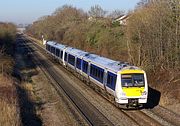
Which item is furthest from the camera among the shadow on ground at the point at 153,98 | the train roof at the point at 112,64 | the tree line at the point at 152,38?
the tree line at the point at 152,38

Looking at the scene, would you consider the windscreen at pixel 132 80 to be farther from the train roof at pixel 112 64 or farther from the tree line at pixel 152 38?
the tree line at pixel 152 38

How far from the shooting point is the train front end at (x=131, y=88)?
781 inches

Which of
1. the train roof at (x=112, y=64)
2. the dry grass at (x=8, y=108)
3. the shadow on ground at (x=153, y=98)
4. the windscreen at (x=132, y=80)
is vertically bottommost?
the shadow on ground at (x=153, y=98)

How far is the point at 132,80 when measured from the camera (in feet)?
66.1

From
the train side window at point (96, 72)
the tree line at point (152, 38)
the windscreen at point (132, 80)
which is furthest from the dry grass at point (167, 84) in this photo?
the train side window at point (96, 72)

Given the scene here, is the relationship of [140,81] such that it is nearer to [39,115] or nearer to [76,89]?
[39,115]

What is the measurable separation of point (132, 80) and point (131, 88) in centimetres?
44

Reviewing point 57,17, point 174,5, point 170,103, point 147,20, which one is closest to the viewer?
point 170,103

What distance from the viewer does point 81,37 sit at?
63.4 metres

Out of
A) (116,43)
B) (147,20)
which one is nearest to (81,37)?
(116,43)

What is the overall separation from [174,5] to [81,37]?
36.0m

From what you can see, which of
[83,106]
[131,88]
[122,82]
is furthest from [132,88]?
[83,106]

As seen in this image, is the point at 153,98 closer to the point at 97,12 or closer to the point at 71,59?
the point at 71,59

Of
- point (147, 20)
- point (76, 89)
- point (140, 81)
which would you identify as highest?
point (147, 20)
